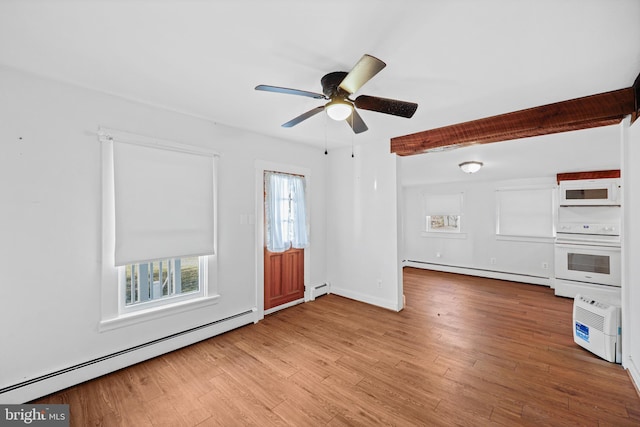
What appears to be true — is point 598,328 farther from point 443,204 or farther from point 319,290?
point 443,204

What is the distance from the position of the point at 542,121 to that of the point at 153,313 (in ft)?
14.7

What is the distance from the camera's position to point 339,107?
199 centimetres

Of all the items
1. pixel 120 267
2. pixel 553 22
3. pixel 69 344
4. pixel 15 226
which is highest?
pixel 553 22

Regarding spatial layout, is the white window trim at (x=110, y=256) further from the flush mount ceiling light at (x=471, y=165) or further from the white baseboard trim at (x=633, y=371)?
the flush mount ceiling light at (x=471, y=165)

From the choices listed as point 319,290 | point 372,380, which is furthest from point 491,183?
point 372,380

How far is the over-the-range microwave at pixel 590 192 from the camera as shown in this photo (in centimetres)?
455

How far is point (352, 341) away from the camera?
3020 mm

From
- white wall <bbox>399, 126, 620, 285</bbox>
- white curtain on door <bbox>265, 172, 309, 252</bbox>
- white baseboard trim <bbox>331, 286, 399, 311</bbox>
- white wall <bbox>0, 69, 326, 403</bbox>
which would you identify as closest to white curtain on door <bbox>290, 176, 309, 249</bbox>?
white curtain on door <bbox>265, 172, 309, 252</bbox>

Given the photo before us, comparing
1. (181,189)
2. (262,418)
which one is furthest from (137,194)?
(262,418)

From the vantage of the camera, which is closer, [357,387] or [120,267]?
[357,387]

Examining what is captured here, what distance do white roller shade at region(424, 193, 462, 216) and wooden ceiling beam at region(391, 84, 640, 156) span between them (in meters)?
3.76

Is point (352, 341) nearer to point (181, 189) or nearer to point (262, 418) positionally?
point (262, 418)

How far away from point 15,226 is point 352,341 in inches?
128

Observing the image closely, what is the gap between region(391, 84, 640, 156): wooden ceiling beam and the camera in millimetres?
2330
